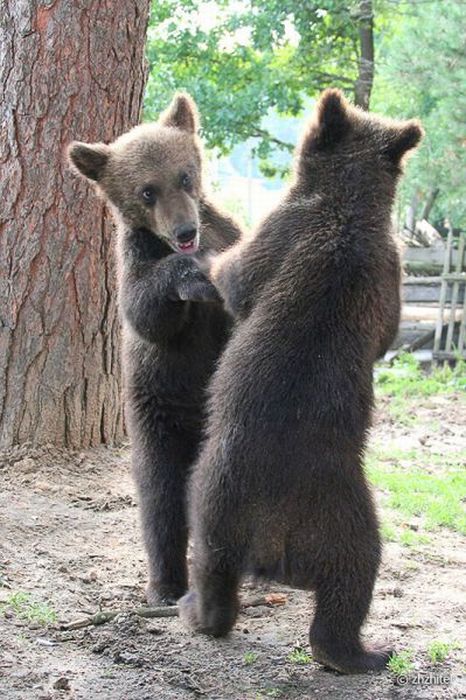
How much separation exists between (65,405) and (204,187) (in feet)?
7.08

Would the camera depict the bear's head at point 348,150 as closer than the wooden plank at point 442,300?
Yes

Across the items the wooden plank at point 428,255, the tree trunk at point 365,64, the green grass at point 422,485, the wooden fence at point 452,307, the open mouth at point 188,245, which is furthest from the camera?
the tree trunk at point 365,64

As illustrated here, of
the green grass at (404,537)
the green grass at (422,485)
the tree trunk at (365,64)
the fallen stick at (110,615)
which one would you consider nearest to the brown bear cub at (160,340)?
the fallen stick at (110,615)

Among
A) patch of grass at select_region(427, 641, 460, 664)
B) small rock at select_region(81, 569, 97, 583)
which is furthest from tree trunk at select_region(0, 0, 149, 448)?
patch of grass at select_region(427, 641, 460, 664)

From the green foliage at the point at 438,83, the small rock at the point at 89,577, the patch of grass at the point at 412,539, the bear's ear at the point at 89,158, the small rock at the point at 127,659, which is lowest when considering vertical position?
the small rock at the point at 127,659

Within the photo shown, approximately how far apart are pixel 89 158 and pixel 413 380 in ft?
31.4

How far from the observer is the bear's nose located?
4.56 m

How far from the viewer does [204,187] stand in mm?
5250

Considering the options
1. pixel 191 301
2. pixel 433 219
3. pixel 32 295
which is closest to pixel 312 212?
pixel 191 301

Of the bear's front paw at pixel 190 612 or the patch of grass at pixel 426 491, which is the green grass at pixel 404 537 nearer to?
the patch of grass at pixel 426 491

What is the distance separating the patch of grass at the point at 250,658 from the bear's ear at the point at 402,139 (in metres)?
2.34

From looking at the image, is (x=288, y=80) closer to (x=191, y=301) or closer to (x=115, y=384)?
(x=115, y=384)

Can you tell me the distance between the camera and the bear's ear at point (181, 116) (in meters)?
5.38

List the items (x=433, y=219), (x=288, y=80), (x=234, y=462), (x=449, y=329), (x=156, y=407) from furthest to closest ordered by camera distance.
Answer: (x=433, y=219) < (x=288, y=80) < (x=449, y=329) < (x=156, y=407) < (x=234, y=462)
